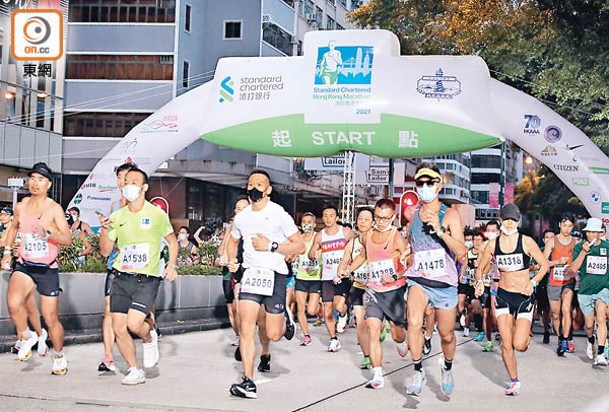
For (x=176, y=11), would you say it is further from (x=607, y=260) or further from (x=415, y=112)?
(x=607, y=260)

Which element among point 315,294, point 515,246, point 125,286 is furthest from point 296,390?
point 315,294

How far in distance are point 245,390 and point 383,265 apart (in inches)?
79.7

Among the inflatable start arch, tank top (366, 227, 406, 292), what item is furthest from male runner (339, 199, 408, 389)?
the inflatable start arch

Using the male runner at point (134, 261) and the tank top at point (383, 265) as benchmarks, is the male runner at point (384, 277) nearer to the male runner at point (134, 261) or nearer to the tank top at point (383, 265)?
the tank top at point (383, 265)

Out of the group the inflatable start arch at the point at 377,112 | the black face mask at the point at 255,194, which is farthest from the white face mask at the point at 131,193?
the inflatable start arch at the point at 377,112

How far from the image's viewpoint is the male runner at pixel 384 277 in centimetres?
982

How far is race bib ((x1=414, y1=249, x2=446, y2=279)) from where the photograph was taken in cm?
912

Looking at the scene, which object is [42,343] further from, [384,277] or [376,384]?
[384,277]

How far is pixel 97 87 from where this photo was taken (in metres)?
43.8

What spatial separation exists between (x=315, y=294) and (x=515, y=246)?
4.72m

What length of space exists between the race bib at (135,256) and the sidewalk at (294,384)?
3.56 ft

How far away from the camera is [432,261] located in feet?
30.0

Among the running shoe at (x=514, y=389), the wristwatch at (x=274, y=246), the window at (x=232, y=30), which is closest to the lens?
the wristwatch at (x=274, y=246)

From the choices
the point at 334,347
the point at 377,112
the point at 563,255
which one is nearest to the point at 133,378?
the point at 334,347
